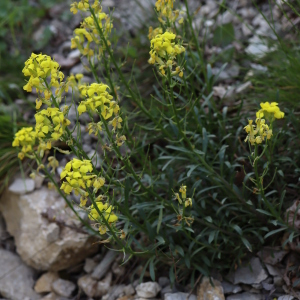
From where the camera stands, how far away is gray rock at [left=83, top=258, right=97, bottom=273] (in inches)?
127

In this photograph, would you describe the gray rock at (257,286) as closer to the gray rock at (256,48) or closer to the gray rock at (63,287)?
the gray rock at (63,287)

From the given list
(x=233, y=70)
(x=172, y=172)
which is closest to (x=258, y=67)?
(x=233, y=70)

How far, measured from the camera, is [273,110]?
6.68ft

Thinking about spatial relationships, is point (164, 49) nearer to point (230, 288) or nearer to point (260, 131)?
point (260, 131)

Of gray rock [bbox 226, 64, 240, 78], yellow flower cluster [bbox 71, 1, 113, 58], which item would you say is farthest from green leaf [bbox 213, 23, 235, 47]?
yellow flower cluster [bbox 71, 1, 113, 58]

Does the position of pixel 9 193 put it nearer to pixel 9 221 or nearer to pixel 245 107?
pixel 9 221

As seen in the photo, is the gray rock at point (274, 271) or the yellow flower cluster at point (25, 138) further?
the gray rock at point (274, 271)

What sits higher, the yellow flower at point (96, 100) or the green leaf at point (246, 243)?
the yellow flower at point (96, 100)

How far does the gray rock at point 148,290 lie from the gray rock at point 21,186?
1.20m

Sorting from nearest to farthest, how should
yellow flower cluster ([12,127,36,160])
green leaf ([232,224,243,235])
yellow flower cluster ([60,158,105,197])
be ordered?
1. yellow flower cluster ([60,158,105,197])
2. yellow flower cluster ([12,127,36,160])
3. green leaf ([232,224,243,235])

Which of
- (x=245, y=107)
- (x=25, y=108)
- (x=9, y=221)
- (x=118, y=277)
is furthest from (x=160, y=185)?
(x=25, y=108)

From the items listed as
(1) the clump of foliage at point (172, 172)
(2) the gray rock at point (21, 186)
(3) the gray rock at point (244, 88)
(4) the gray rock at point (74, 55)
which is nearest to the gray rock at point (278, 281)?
(1) the clump of foliage at point (172, 172)

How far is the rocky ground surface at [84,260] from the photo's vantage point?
8.67ft

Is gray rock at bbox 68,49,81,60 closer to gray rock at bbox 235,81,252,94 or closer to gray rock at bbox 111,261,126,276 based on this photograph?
gray rock at bbox 235,81,252,94
